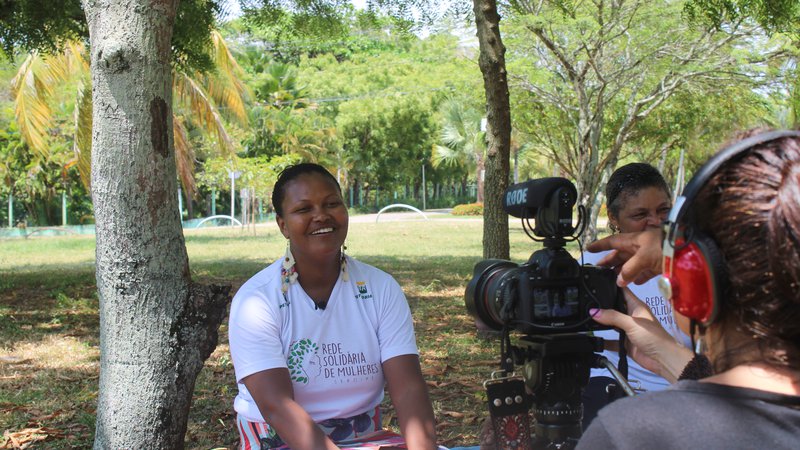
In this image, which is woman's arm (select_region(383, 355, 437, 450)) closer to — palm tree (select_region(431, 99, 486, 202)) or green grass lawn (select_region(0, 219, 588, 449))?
green grass lawn (select_region(0, 219, 588, 449))

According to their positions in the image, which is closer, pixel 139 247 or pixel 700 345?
→ pixel 700 345

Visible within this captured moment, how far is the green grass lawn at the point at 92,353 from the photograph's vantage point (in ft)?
15.0

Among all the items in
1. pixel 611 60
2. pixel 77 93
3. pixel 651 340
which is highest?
pixel 611 60

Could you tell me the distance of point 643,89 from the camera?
55.8 ft

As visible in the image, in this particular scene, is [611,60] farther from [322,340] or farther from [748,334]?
[748,334]

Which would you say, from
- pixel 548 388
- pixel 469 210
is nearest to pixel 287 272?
pixel 548 388

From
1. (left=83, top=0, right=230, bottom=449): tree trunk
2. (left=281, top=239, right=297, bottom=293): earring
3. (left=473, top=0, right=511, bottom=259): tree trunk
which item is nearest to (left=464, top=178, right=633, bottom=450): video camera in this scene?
(left=281, top=239, right=297, bottom=293): earring

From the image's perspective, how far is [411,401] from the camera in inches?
106

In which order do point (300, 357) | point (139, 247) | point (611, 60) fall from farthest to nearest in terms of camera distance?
point (611, 60)
point (139, 247)
point (300, 357)

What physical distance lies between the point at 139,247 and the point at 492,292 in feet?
5.48

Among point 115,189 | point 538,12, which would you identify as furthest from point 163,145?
point 538,12

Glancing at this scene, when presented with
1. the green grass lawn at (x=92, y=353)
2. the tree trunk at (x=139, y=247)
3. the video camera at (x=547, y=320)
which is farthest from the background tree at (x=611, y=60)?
the video camera at (x=547, y=320)

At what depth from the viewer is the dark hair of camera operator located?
43.6 inches

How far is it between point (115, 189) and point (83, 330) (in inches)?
193
